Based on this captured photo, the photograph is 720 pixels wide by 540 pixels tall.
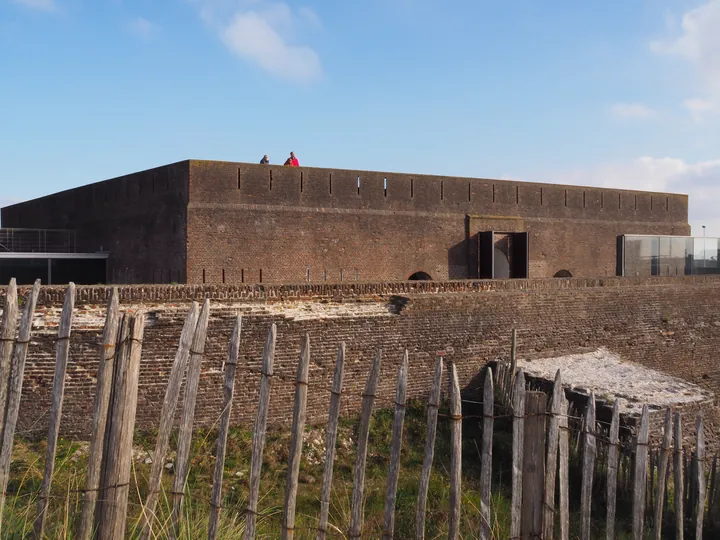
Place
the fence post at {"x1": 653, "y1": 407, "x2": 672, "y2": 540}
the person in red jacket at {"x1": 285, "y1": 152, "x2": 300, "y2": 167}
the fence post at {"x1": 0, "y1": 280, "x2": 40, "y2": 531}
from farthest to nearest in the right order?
the person in red jacket at {"x1": 285, "y1": 152, "x2": 300, "y2": 167} → the fence post at {"x1": 653, "y1": 407, "x2": 672, "y2": 540} → the fence post at {"x1": 0, "y1": 280, "x2": 40, "y2": 531}

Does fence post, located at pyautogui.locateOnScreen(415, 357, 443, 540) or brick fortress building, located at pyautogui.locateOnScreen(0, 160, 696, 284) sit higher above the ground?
brick fortress building, located at pyautogui.locateOnScreen(0, 160, 696, 284)

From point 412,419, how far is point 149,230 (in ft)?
25.7

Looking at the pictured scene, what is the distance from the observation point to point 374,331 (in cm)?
991

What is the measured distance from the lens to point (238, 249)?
44.4ft

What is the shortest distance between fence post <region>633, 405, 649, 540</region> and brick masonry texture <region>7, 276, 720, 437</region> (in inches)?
122

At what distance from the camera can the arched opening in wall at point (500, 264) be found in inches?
695

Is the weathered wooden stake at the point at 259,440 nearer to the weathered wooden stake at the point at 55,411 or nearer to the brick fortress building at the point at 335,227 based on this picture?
the weathered wooden stake at the point at 55,411

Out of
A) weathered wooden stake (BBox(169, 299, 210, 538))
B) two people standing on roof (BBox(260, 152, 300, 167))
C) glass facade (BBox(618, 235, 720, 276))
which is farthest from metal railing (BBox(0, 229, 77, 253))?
glass facade (BBox(618, 235, 720, 276))

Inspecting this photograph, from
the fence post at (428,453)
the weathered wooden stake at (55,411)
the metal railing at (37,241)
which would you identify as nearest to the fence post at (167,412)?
the weathered wooden stake at (55,411)

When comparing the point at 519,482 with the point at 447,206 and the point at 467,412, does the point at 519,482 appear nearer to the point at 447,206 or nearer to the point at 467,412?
the point at 467,412

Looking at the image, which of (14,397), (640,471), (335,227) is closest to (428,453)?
(640,471)

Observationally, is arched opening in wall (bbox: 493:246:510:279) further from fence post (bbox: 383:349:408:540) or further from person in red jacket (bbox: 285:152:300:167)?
fence post (bbox: 383:349:408:540)

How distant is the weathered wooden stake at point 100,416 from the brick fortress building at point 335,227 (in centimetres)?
1016

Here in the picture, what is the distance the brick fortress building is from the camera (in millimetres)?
13352
